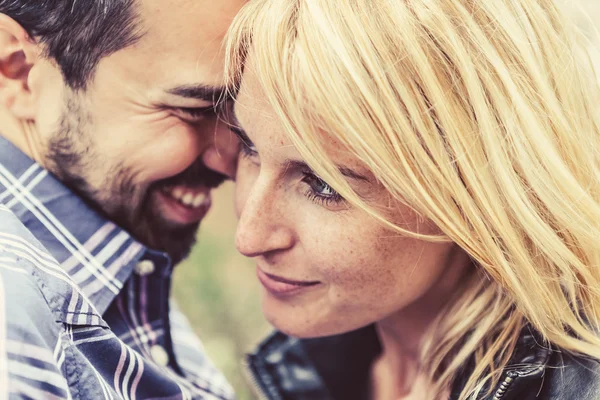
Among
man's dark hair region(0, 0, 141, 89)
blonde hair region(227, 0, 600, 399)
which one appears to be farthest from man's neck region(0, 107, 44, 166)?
blonde hair region(227, 0, 600, 399)

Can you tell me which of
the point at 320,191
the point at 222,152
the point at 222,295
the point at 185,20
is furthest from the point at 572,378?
the point at 222,295

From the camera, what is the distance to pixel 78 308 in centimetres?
151

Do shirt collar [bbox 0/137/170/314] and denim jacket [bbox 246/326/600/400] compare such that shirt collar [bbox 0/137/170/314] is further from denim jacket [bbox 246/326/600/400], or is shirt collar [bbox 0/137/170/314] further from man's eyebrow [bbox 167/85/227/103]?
denim jacket [bbox 246/326/600/400]

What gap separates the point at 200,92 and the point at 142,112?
182 mm

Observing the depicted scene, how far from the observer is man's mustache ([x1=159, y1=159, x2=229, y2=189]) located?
2.12m

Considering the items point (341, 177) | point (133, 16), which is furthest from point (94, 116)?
point (341, 177)

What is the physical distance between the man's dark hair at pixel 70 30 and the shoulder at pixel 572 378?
4.72 ft

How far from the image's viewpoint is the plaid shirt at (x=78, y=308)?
4.27 feet

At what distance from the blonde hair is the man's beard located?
1.59 ft

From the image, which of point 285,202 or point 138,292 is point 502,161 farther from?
point 138,292

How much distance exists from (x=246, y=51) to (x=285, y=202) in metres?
0.41

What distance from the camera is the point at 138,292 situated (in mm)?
2141

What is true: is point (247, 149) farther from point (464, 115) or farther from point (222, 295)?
point (222, 295)

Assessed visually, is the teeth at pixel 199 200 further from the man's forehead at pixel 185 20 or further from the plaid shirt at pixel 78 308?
the man's forehead at pixel 185 20
